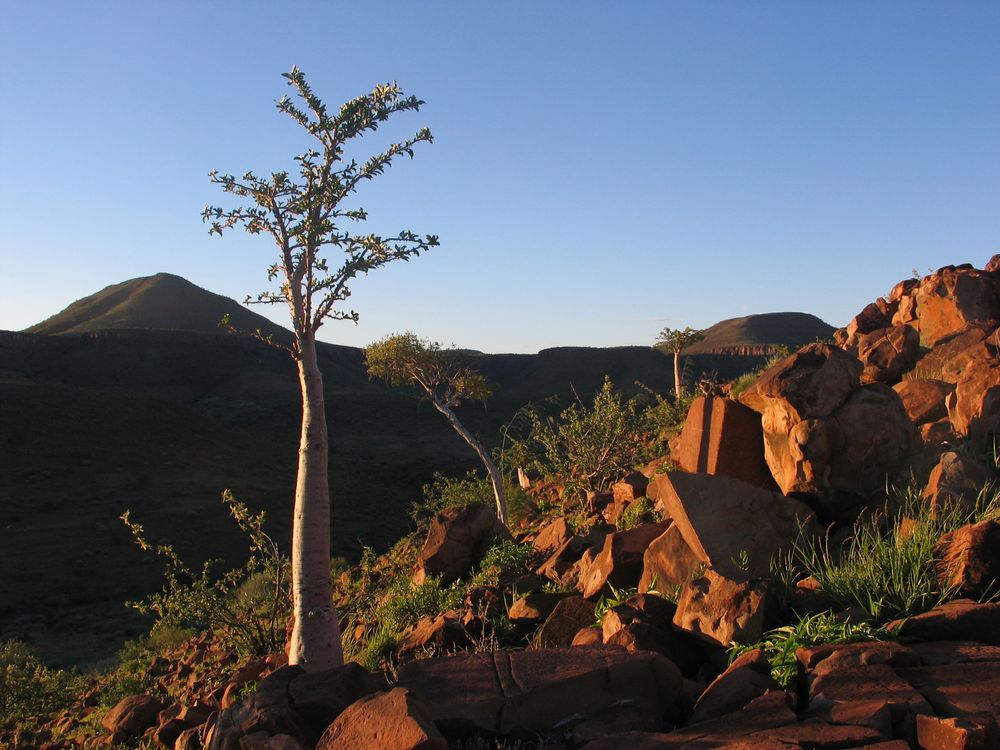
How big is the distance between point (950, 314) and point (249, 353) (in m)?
55.5

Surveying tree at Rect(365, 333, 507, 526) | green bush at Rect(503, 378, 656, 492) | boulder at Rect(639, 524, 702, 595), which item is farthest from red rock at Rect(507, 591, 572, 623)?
tree at Rect(365, 333, 507, 526)

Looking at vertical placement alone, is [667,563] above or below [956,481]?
below

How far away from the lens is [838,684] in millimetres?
3734

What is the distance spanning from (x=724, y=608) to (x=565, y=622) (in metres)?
1.63

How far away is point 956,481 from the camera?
5824mm

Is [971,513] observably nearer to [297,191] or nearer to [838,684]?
[838,684]

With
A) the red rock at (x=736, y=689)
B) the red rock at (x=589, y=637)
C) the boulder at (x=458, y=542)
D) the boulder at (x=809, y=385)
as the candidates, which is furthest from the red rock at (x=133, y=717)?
the boulder at (x=809, y=385)

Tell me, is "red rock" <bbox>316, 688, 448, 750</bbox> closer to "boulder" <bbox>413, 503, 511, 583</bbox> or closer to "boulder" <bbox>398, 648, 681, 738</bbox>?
"boulder" <bbox>398, 648, 681, 738</bbox>

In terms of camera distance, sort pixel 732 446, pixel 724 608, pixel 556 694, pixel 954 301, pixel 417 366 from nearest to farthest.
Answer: pixel 556 694 < pixel 724 608 < pixel 732 446 < pixel 954 301 < pixel 417 366


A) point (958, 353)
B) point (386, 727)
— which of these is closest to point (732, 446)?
point (386, 727)

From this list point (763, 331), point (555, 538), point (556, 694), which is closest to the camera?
point (556, 694)

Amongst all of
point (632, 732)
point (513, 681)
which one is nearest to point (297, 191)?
→ point (513, 681)

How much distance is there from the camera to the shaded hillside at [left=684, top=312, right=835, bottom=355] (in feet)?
260

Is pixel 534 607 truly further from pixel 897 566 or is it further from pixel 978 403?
pixel 978 403
